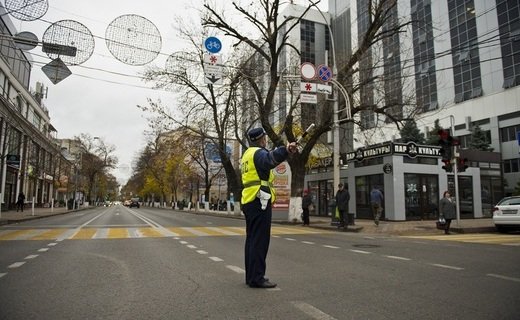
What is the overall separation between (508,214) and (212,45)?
13235 millimetres

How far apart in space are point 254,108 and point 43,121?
41.4m

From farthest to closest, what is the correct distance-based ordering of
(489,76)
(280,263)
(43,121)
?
Answer: (43,121) < (489,76) < (280,263)

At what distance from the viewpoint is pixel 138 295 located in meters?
4.57

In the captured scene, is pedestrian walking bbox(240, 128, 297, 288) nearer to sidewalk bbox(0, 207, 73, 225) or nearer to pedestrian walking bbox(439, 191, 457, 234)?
pedestrian walking bbox(439, 191, 457, 234)

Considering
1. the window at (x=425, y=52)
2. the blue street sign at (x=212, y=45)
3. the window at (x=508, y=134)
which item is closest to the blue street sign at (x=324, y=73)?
the blue street sign at (x=212, y=45)

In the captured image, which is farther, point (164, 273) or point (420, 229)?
point (420, 229)

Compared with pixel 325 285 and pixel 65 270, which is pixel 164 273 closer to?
pixel 65 270

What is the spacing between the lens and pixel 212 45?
14922mm

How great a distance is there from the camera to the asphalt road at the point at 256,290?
386 cm

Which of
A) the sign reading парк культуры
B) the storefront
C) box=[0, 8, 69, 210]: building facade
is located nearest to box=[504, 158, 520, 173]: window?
the storefront

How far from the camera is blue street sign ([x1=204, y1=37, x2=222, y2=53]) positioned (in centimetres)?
1465

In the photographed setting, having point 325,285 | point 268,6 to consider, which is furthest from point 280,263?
point 268,6

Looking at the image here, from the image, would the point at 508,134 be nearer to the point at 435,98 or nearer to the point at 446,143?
the point at 435,98

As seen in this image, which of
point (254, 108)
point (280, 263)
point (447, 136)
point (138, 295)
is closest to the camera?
point (138, 295)
